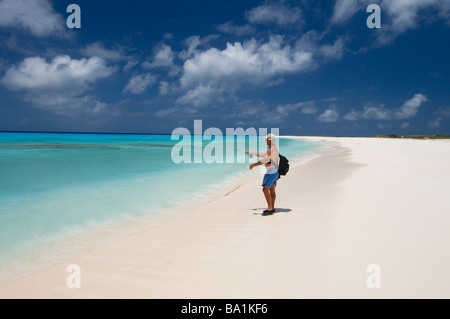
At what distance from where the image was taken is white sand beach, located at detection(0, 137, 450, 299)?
3.21 m

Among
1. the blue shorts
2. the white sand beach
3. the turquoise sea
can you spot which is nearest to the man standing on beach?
the blue shorts

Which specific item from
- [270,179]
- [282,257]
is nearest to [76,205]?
[270,179]

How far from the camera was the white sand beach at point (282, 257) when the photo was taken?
3205 millimetres

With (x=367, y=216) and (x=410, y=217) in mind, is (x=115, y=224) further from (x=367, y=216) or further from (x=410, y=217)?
(x=410, y=217)

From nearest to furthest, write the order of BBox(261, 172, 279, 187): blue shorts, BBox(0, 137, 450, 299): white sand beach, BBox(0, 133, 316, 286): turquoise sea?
BBox(0, 137, 450, 299): white sand beach
BBox(0, 133, 316, 286): turquoise sea
BBox(261, 172, 279, 187): blue shorts

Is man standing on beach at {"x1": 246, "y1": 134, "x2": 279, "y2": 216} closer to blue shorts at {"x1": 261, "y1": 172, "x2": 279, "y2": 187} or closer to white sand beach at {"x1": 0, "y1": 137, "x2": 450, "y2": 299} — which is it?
blue shorts at {"x1": 261, "y1": 172, "x2": 279, "y2": 187}

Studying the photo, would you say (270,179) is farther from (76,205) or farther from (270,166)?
(76,205)

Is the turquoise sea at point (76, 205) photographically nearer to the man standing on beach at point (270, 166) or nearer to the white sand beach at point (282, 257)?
the white sand beach at point (282, 257)

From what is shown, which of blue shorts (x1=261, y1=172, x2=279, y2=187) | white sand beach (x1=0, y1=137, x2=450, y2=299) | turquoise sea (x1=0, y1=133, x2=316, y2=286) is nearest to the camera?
white sand beach (x1=0, y1=137, x2=450, y2=299)

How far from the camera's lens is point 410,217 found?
543 centimetres

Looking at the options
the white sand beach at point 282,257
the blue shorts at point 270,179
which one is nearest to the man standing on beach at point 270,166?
the blue shorts at point 270,179

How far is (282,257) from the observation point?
3.98 metres

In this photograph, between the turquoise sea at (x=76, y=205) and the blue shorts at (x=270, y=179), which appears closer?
the turquoise sea at (x=76, y=205)
